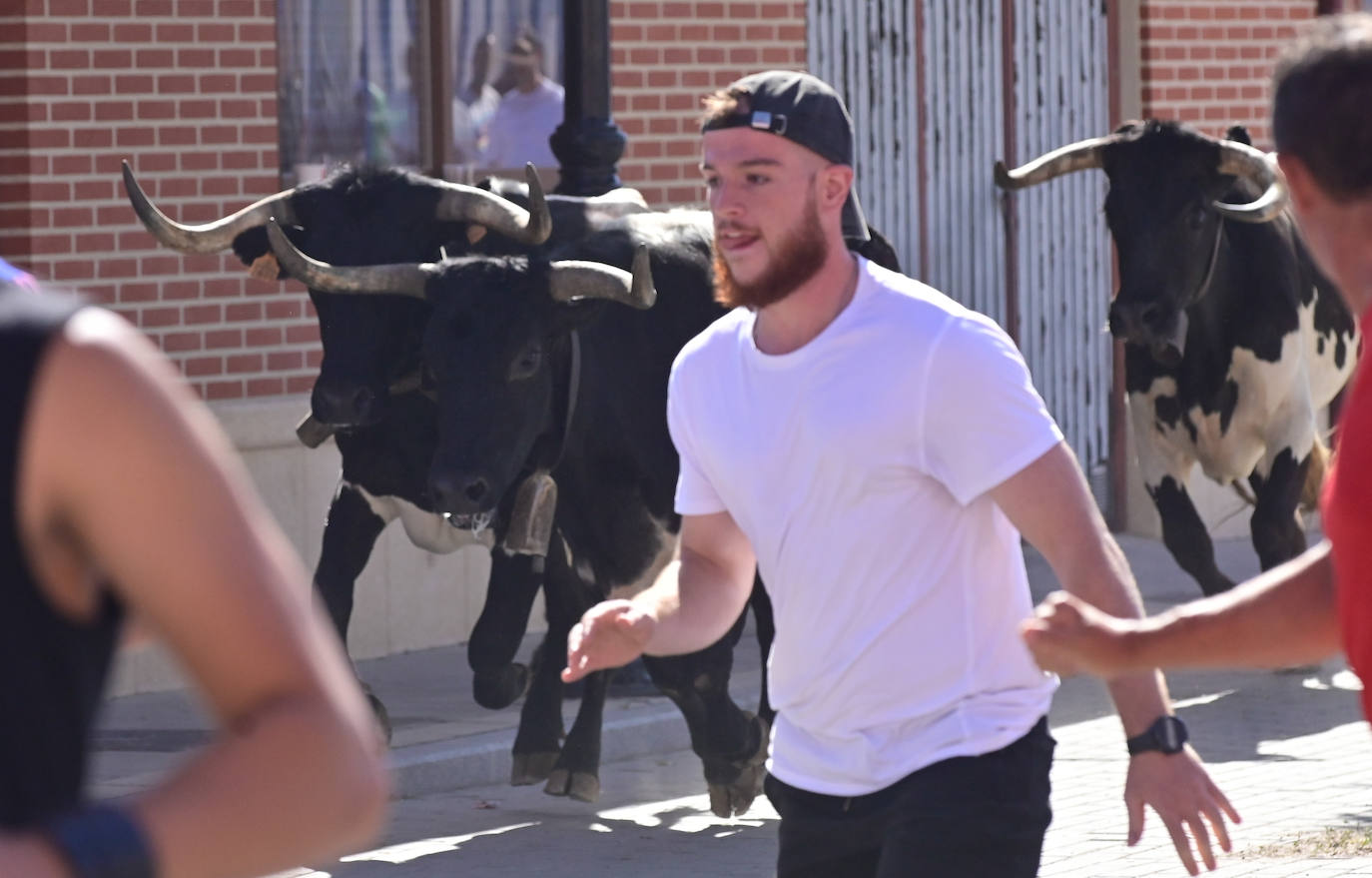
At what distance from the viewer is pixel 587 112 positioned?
Answer: 10.9m

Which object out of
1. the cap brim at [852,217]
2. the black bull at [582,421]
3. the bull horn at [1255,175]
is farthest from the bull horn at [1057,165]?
the cap brim at [852,217]

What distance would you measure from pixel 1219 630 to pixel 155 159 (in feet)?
28.2

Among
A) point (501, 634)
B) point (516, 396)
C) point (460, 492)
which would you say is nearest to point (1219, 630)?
point (460, 492)

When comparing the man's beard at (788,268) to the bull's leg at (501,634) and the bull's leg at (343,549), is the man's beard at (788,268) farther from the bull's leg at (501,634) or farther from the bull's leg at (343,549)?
the bull's leg at (343,549)

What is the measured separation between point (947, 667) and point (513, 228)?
17.8ft

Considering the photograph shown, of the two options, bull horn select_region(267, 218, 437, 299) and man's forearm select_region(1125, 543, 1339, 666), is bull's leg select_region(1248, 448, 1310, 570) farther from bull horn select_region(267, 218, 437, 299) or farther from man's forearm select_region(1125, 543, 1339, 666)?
man's forearm select_region(1125, 543, 1339, 666)

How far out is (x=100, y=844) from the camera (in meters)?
1.92

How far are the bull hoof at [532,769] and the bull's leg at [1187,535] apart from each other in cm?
389

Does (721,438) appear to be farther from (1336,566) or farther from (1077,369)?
(1077,369)

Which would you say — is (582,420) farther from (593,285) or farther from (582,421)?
(593,285)

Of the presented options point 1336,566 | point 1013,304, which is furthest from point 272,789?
point 1013,304

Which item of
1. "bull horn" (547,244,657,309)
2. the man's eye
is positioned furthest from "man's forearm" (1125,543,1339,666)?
"bull horn" (547,244,657,309)

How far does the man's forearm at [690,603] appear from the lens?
15.1 ft

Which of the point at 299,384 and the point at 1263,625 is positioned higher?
the point at 1263,625
